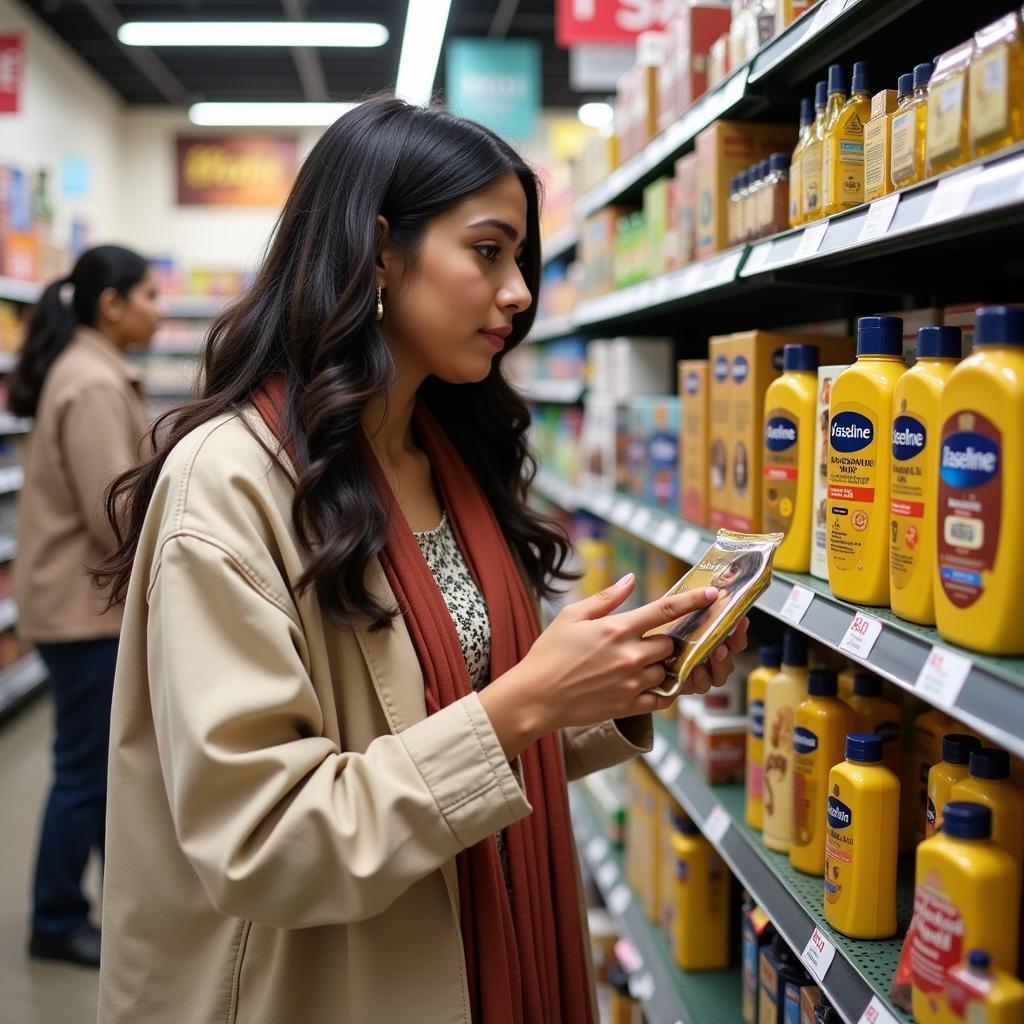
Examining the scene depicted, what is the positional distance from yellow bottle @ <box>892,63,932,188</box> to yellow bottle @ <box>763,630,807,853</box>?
765 mm

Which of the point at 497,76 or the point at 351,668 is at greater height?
the point at 497,76

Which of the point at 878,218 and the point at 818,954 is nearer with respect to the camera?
the point at 878,218

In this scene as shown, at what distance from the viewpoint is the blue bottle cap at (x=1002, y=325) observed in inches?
40.8

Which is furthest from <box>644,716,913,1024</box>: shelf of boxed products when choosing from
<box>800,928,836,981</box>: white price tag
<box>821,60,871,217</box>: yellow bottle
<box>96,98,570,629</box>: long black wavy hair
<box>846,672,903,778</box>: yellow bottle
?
<box>821,60,871,217</box>: yellow bottle

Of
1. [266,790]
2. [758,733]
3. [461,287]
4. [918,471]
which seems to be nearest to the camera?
[266,790]

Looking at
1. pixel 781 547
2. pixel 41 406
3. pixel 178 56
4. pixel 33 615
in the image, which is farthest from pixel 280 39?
pixel 781 547

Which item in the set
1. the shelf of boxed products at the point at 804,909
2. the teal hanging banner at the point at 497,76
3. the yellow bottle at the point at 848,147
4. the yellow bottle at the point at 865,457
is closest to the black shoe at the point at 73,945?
the shelf of boxed products at the point at 804,909

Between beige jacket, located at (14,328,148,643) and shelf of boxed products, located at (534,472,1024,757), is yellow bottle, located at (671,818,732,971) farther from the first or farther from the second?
beige jacket, located at (14,328,148,643)

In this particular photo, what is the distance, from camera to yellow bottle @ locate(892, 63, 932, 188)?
4.25 ft

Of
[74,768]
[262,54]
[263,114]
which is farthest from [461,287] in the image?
[263,114]

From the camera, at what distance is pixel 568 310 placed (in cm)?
439

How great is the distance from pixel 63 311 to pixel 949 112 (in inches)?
125

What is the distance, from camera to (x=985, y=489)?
1086mm

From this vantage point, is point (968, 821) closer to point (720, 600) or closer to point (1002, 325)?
point (720, 600)
